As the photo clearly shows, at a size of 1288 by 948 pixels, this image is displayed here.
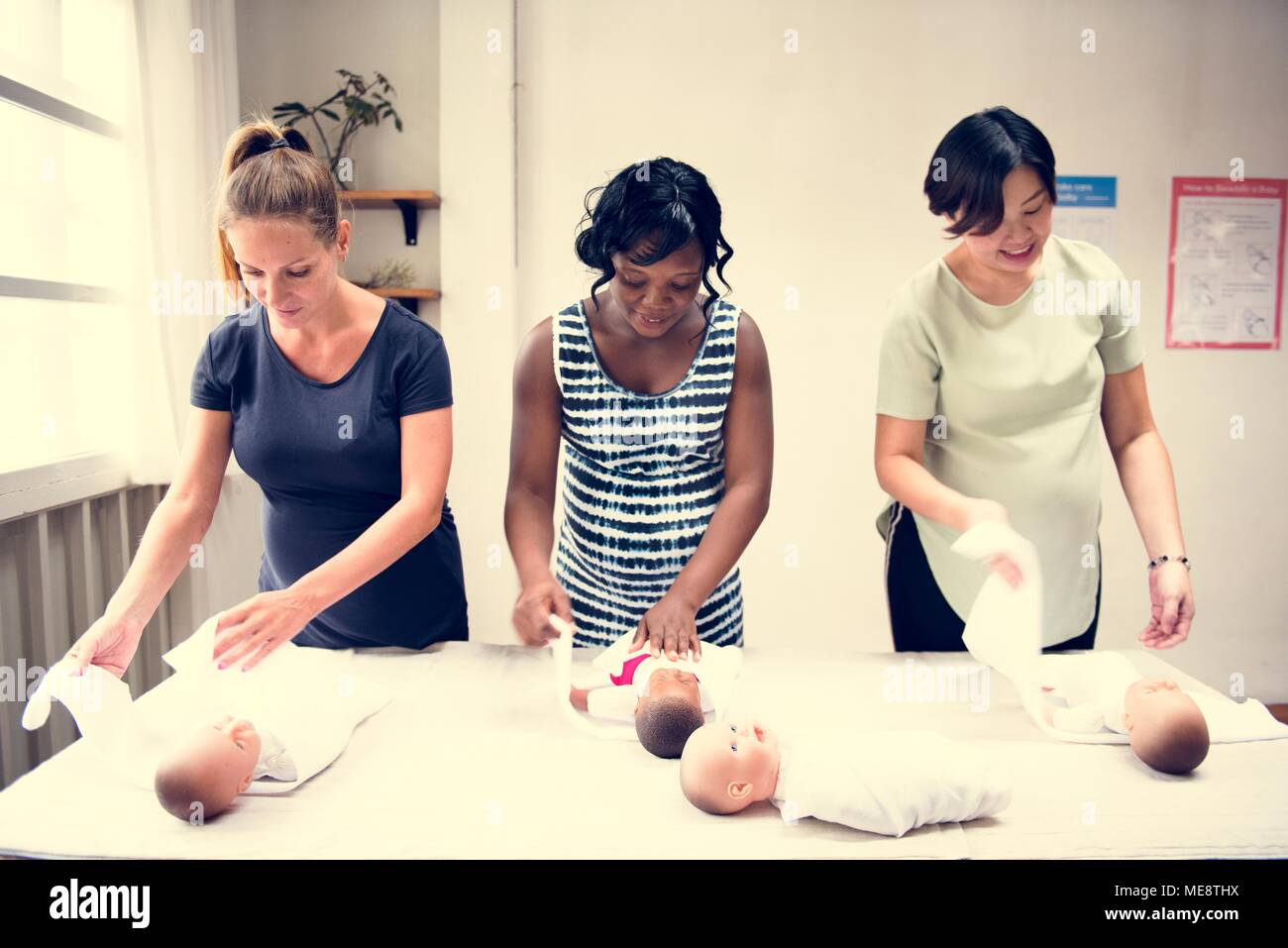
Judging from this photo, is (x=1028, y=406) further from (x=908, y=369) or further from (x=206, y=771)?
(x=206, y=771)

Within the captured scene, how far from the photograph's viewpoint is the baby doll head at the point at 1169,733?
1.20 meters

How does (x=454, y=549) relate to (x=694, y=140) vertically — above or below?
below

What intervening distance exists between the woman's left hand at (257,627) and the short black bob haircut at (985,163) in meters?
1.08

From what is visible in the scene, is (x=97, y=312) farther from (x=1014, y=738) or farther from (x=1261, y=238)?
(x=1261, y=238)

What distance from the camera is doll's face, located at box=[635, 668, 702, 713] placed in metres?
1.30

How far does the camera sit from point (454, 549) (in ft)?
5.76

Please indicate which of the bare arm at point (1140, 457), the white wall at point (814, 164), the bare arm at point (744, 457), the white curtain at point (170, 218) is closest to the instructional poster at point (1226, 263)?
the white wall at point (814, 164)

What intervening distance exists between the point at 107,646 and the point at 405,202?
6.85 feet

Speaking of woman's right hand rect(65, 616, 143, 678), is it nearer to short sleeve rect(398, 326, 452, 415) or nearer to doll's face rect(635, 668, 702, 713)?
short sleeve rect(398, 326, 452, 415)

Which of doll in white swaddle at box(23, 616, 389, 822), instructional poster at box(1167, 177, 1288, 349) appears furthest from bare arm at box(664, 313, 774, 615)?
instructional poster at box(1167, 177, 1288, 349)

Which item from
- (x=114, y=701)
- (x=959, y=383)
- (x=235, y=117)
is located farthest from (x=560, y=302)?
(x=114, y=701)

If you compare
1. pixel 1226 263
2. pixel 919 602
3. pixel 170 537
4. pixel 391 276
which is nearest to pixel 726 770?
pixel 919 602

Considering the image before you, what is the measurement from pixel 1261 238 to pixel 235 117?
129 inches

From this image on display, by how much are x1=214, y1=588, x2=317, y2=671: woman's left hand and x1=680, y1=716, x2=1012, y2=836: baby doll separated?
54 centimetres
